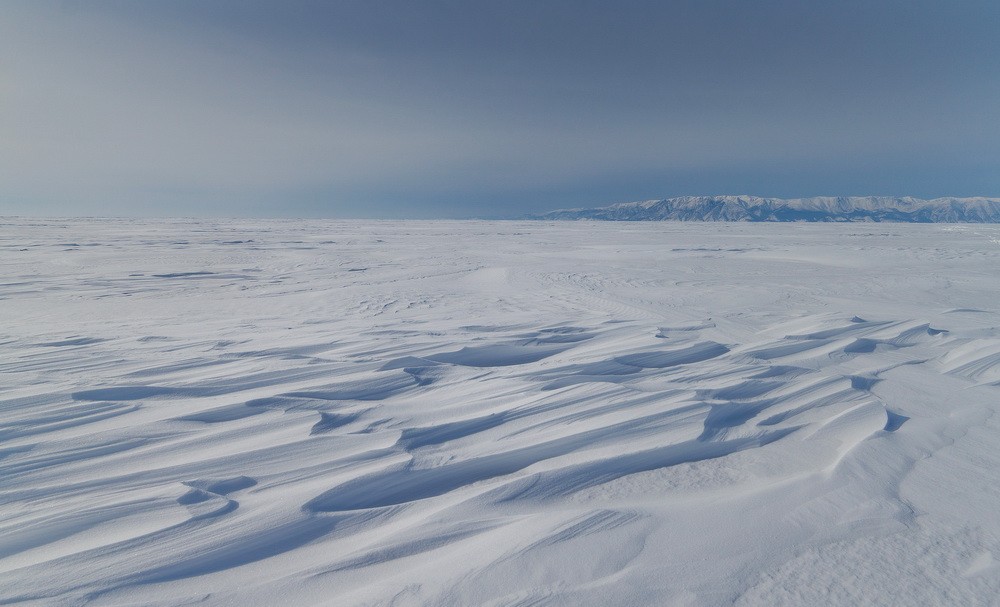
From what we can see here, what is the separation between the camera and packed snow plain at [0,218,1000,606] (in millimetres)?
1544

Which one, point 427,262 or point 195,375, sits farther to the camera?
point 427,262

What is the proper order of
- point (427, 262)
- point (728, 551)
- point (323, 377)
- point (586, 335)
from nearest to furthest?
point (728, 551) → point (323, 377) → point (586, 335) → point (427, 262)

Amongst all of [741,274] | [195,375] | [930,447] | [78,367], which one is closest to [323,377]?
[195,375]

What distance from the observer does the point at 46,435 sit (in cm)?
242

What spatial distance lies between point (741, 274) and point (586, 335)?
7134mm

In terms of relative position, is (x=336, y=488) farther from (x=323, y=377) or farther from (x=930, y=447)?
(x=930, y=447)

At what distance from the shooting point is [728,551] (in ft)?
5.49

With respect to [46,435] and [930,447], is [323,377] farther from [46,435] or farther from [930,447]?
[930,447]

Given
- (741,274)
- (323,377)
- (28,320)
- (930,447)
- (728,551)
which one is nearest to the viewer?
(728,551)

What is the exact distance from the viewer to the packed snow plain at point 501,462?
1544 millimetres

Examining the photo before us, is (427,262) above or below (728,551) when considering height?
above

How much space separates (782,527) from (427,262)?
38.5ft

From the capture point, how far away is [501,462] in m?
2.25

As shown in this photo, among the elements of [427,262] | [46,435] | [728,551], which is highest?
[427,262]
